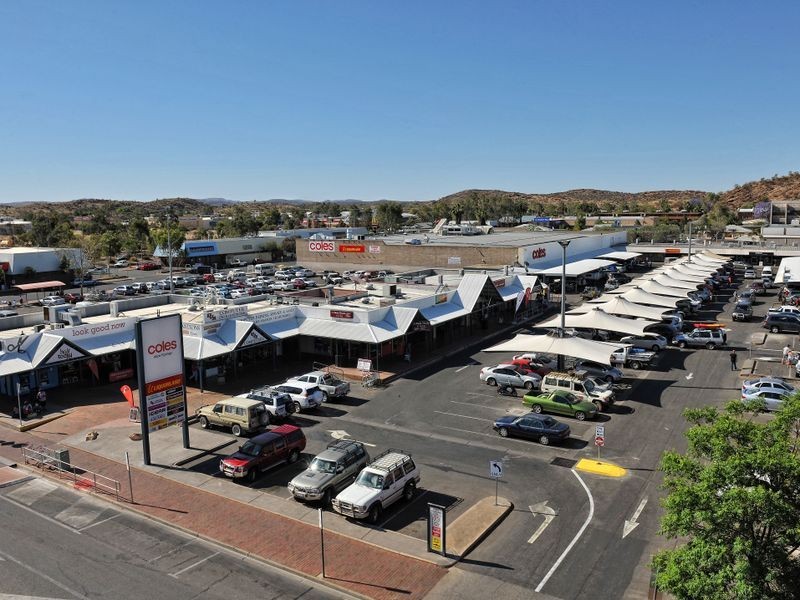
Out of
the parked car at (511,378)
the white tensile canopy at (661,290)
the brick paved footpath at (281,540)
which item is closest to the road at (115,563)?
the brick paved footpath at (281,540)

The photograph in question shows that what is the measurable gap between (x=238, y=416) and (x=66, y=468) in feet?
22.9

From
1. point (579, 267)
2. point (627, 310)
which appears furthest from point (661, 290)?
point (579, 267)

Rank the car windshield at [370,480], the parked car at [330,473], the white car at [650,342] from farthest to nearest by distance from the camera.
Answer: the white car at [650,342] < the parked car at [330,473] < the car windshield at [370,480]

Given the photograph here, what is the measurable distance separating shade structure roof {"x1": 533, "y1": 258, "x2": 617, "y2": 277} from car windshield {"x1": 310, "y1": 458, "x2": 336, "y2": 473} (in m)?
53.9

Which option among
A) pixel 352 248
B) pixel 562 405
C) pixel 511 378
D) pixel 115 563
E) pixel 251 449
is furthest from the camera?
pixel 352 248

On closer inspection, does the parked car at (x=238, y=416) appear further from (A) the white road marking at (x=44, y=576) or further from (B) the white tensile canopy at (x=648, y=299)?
(B) the white tensile canopy at (x=648, y=299)

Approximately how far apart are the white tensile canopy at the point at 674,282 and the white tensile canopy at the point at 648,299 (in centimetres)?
768

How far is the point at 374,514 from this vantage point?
65.8 feet

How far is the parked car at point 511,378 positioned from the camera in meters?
34.5

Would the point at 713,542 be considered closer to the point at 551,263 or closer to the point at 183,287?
the point at 551,263

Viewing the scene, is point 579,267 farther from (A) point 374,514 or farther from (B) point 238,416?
(A) point 374,514

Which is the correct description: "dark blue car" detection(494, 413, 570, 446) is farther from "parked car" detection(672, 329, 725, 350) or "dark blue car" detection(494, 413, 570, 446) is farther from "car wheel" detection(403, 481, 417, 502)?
"parked car" detection(672, 329, 725, 350)

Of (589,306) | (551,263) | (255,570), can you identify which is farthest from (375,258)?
(255,570)

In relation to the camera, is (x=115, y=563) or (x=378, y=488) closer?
(x=115, y=563)
